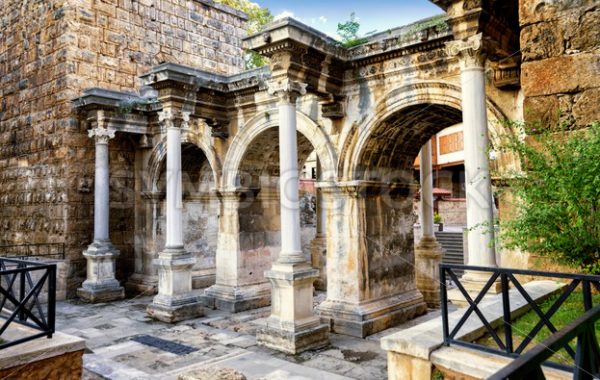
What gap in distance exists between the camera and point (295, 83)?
7562 millimetres

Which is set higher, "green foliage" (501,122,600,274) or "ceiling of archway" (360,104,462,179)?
"ceiling of archway" (360,104,462,179)

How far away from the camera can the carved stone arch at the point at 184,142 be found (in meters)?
10.9

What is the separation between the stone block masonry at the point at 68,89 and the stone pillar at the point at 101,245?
24.8 inches

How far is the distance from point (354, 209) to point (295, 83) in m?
2.58

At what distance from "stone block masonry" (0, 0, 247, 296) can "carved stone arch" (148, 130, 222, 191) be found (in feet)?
2.67

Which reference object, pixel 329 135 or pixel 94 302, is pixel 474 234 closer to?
pixel 329 135

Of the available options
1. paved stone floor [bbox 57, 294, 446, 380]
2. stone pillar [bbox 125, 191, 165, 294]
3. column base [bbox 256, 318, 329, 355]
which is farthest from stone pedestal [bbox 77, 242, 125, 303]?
column base [bbox 256, 318, 329, 355]

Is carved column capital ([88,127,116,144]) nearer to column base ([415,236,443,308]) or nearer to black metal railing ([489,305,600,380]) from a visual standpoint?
column base ([415,236,443,308])

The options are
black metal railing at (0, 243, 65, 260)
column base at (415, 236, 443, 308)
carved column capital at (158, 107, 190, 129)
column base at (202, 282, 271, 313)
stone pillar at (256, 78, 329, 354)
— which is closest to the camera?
stone pillar at (256, 78, 329, 354)

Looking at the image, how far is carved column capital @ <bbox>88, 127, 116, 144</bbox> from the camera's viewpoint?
11.6 m

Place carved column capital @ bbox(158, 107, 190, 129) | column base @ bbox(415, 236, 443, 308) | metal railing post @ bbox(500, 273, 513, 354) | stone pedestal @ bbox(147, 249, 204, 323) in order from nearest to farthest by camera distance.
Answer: metal railing post @ bbox(500, 273, 513, 354)
stone pedestal @ bbox(147, 249, 204, 323)
carved column capital @ bbox(158, 107, 190, 129)
column base @ bbox(415, 236, 443, 308)

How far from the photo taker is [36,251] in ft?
40.6

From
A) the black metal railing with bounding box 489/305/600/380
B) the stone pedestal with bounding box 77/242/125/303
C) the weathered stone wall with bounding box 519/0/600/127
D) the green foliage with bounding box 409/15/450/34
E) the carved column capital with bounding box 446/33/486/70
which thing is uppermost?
the green foliage with bounding box 409/15/450/34

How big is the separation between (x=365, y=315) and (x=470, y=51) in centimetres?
476
